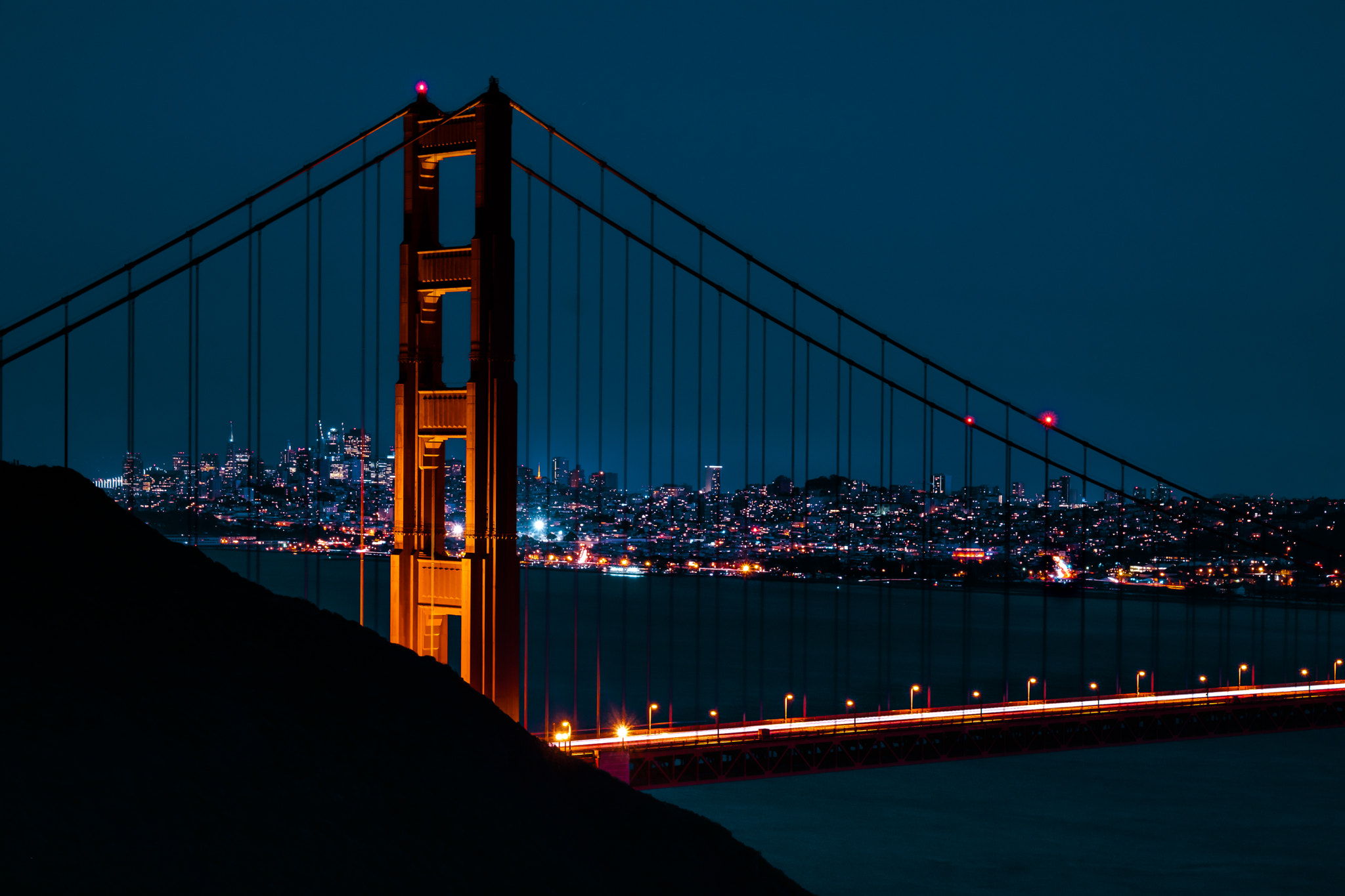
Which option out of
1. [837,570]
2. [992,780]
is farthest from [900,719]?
[837,570]

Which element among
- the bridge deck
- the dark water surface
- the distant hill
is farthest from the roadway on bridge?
the distant hill

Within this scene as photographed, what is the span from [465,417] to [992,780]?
117 feet

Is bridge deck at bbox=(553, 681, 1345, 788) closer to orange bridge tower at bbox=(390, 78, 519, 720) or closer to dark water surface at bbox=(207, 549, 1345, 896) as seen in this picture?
orange bridge tower at bbox=(390, 78, 519, 720)

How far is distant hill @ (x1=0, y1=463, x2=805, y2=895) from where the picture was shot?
941 cm

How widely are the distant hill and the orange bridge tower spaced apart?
3711 mm

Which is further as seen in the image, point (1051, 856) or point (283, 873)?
point (1051, 856)

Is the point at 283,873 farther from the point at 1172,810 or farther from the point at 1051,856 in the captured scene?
the point at 1172,810

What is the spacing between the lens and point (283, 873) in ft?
32.0

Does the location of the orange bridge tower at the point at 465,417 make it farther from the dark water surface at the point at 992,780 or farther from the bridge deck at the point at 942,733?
the bridge deck at the point at 942,733

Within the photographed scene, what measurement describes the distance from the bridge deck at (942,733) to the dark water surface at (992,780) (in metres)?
2.82

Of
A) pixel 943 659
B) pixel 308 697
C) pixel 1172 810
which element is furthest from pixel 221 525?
pixel 308 697

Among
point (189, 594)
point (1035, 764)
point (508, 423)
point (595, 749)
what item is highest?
point (508, 423)

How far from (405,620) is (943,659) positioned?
55.2 metres

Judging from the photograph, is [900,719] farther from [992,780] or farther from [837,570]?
[837,570]
